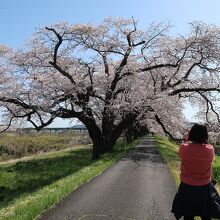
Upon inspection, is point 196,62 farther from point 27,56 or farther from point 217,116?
point 27,56

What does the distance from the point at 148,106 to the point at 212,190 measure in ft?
75.1

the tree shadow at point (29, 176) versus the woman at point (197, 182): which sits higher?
the woman at point (197, 182)

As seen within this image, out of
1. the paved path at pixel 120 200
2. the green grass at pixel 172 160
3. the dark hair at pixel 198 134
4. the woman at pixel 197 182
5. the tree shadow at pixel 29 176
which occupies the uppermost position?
the dark hair at pixel 198 134

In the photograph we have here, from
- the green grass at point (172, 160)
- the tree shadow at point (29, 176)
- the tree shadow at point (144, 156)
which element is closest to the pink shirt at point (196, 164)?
the green grass at point (172, 160)

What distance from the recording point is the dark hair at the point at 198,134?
6.49m

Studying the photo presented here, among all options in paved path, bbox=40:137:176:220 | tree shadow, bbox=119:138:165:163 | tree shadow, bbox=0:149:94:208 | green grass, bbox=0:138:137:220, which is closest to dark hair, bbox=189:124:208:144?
paved path, bbox=40:137:176:220

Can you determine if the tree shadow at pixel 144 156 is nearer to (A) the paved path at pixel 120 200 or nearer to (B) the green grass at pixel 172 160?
(B) the green grass at pixel 172 160

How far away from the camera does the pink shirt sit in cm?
638

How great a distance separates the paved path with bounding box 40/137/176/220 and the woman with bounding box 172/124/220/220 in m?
2.41

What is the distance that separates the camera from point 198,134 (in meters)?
6.51

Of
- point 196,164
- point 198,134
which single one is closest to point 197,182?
point 196,164

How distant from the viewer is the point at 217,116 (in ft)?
105

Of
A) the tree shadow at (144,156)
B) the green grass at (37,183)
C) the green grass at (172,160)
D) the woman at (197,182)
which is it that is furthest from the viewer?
the tree shadow at (144,156)

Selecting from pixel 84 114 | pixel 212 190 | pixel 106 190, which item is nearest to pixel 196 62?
pixel 84 114
